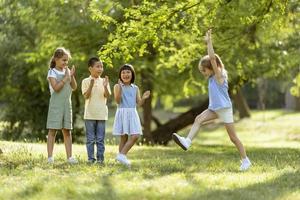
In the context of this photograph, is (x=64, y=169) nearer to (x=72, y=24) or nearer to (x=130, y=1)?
(x=130, y=1)

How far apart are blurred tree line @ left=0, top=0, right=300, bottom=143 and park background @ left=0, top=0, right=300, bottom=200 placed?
0.15 feet

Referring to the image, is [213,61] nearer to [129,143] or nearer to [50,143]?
[129,143]

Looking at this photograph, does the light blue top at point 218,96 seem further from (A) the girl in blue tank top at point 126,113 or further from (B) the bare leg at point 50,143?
(B) the bare leg at point 50,143

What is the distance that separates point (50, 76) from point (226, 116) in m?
2.86

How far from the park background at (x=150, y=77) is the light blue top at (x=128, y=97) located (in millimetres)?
1001

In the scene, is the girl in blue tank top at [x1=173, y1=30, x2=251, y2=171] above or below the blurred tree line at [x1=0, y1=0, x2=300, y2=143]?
below

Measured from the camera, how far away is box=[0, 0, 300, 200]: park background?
24.8ft

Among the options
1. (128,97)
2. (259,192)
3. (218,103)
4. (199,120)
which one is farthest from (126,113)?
(259,192)

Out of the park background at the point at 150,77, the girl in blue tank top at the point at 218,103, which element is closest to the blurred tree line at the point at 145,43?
the park background at the point at 150,77

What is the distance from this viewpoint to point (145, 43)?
40.8 feet

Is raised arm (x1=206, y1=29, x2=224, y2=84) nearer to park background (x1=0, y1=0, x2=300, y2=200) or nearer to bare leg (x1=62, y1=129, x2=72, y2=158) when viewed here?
park background (x1=0, y1=0, x2=300, y2=200)

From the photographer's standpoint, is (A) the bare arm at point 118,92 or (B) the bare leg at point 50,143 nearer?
(A) the bare arm at point 118,92

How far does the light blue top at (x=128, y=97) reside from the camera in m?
9.62

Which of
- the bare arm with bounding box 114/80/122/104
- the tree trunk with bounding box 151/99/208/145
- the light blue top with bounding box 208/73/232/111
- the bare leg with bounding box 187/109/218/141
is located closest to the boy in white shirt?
the bare arm with bounding box 114/80/122/104
